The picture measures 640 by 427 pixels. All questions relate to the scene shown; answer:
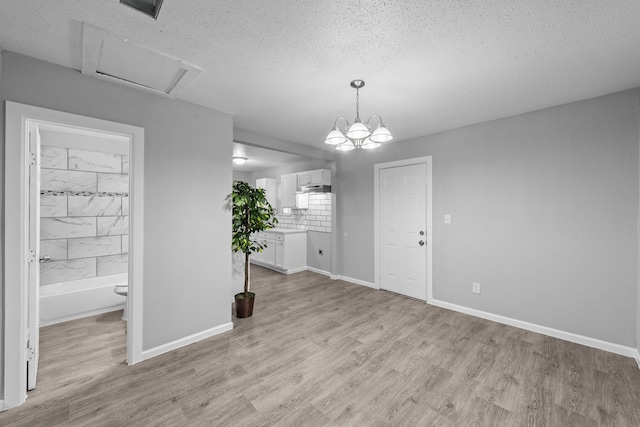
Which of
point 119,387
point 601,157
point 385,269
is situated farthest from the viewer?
point 385,269

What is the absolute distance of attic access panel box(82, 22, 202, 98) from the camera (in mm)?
1763

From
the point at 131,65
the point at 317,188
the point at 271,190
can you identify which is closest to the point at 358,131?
the point at 131,65

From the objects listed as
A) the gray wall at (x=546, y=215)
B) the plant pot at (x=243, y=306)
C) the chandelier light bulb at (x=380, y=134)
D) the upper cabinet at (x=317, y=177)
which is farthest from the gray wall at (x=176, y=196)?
the gray wall at (x=546, y=215)

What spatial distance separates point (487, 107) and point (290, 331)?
3332mm

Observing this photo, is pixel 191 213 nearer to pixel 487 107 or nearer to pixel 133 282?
pixel 133 282

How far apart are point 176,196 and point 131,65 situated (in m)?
1.16

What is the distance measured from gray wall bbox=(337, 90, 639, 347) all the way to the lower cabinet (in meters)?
2.94

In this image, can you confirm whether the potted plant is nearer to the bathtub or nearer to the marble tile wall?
the bathtub

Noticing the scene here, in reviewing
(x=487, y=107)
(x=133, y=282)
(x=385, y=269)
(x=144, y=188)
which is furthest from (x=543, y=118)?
(x=133, y=282)

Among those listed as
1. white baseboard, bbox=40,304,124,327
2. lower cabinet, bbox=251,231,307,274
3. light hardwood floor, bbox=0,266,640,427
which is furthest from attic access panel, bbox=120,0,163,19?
lower cabinet, bbox=251,231,307,274

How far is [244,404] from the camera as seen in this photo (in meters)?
1.92

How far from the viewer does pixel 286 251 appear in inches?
222

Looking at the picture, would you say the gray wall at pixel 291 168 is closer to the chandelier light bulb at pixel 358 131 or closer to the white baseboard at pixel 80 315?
the chandelier light bulb at pixel 358 131

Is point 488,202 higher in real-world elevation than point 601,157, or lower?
lower
